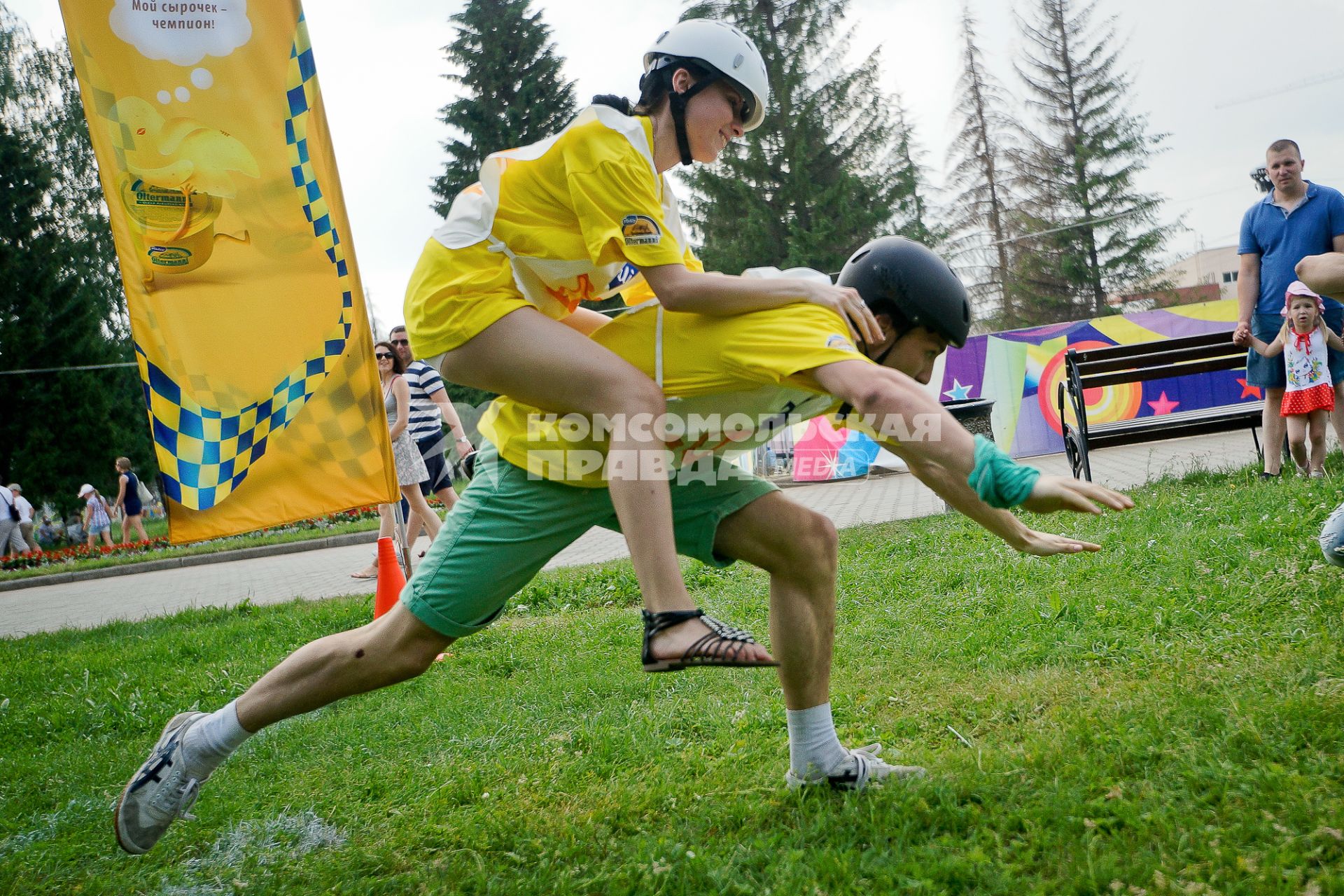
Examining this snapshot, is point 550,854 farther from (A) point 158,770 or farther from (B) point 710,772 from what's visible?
(A) point 158,770

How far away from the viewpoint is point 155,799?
2.82m

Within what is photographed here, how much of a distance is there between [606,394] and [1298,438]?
645 centimetres

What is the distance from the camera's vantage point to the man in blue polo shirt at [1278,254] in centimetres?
664

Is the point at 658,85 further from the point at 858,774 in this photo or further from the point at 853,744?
the point at 853,744

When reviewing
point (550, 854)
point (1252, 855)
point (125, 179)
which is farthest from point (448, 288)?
point (125, 179)

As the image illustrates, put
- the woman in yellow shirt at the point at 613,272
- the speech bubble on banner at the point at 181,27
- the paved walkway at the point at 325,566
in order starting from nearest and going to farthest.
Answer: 1. the woman in yellow shirt at the point at 613,272
2. the speech bubble on banner at the point at 181,27
3. the paved walkway at the point at 325,566

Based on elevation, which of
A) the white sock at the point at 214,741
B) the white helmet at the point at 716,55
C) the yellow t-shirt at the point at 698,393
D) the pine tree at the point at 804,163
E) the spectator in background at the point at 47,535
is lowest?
the spectator in background at the point at 47,535

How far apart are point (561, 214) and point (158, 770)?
200cm

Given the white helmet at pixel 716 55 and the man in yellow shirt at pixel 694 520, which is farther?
the white helmet at pixel 716 55

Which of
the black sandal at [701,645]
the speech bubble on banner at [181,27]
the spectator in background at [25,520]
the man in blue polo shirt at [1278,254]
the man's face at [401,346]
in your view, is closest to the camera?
the black sandal at [701,645]

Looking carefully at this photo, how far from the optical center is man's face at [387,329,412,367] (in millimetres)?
8789

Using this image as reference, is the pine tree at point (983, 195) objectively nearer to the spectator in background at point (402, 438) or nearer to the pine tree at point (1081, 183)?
the pine tree at point (1081, 183)


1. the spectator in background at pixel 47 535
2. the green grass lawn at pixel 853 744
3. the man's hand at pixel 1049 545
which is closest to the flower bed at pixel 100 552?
the spectator in background at pixel 47 535

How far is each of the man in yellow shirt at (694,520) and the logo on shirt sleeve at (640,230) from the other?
0.75 feet
